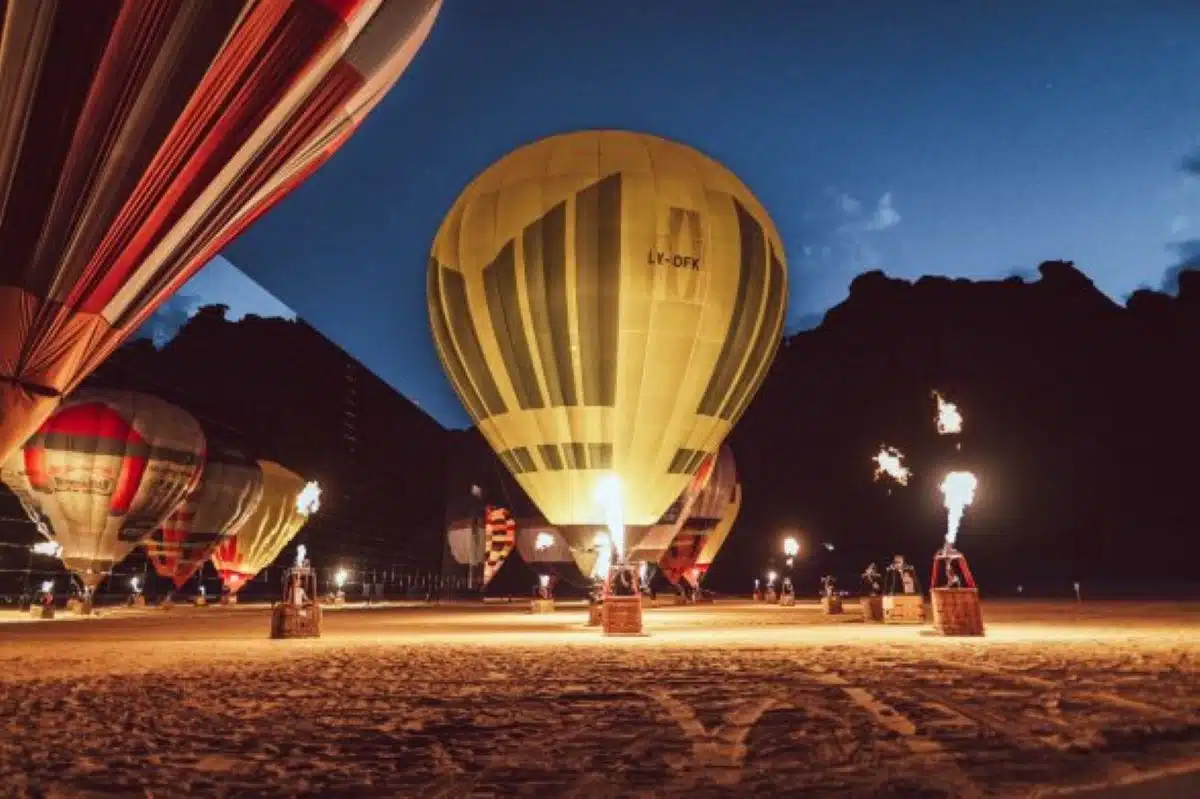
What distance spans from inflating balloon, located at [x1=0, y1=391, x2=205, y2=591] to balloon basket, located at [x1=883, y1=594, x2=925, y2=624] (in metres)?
23.7

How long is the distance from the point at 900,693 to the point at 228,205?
8945mm

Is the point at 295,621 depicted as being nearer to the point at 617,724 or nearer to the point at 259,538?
the point at 617,724

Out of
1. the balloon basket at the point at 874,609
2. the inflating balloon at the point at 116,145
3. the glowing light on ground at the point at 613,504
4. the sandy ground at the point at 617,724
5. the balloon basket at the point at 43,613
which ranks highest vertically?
the inflating balloon at the point at 116,145

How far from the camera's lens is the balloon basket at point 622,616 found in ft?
49.3

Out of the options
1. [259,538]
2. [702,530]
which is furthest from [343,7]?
[259,538]

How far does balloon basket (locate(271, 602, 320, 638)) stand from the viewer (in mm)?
14844

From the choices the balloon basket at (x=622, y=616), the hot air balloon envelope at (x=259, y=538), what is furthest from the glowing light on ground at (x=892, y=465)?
the hot air balloon envelope at (x=259, y=538)

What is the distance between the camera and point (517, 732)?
536cm

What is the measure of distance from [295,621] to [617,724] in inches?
437

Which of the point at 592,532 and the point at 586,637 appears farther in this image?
the point at 592,532

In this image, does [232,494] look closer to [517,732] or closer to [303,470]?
[303,470]

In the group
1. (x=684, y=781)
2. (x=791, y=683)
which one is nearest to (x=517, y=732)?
(x=684, y=781)

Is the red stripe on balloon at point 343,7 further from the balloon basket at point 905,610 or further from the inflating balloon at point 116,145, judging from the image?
the balloon basket at point 905,610

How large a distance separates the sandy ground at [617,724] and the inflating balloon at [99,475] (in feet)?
60.6
